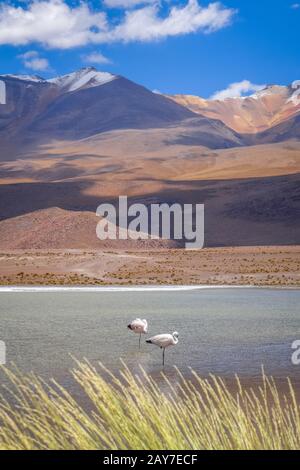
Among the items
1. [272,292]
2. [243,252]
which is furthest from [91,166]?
[272,292]

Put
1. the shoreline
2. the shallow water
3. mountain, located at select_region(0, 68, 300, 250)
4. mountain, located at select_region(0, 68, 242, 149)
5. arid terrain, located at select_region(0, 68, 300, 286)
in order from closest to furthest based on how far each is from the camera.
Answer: the shallow water, the shoreline, arid terrain, located at select_region(0, 68, 300, 286), mountain, located at select_region(0, 68, 300, 250), mountain, located at select_region(0, 68, 242, 149)

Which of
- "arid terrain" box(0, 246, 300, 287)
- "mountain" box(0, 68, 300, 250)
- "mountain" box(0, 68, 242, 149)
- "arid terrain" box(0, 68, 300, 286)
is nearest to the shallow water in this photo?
"arid terrain" box(0, 246, 300, 287)

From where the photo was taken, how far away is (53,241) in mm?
56062

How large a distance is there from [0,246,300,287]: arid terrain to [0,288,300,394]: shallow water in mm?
7184

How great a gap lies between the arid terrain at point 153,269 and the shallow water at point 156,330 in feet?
23.6

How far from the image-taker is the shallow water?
38.9 ft

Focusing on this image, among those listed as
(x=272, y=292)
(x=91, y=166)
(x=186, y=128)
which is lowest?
(x=272, y=292)

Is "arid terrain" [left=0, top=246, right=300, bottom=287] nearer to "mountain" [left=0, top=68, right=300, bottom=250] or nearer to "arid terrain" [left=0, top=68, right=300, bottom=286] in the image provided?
"arid terrain" [left=0, top=68, right=300, bottom=286]

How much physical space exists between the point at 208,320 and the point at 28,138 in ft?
533

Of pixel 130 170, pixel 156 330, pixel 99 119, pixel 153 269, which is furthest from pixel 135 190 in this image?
pixel 99 119

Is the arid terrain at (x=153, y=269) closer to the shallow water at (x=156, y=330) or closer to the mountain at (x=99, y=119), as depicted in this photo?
the shallow water at (x=156, y=330)

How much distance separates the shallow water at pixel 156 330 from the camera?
1185 cm

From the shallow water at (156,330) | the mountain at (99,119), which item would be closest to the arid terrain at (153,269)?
the shallow water at (156,330)
